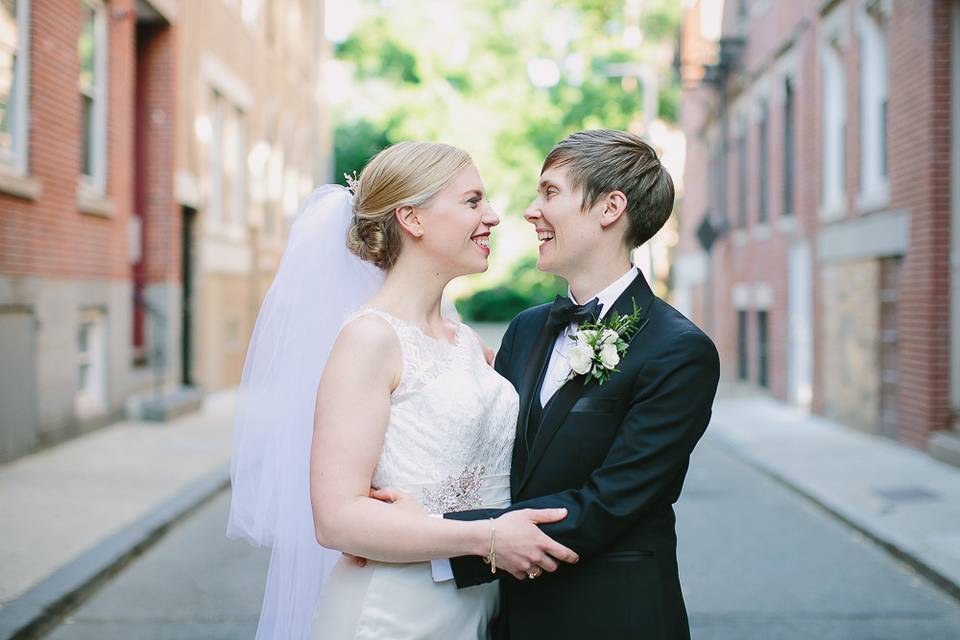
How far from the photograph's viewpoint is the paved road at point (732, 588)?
584cm

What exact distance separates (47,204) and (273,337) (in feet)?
29.3

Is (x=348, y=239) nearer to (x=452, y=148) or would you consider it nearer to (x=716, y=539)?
(x=452, y=148)

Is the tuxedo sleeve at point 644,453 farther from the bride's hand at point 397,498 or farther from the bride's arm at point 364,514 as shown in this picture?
the bride's hand at point 397,498

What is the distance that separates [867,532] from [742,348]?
1476cm

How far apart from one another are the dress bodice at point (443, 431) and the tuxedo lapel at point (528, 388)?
0.04 meters

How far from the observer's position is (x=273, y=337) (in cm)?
344

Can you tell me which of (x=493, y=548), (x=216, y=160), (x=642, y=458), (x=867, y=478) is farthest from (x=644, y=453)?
(x=216, y=160)

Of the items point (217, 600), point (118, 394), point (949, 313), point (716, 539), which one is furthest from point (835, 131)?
point (217, 600)

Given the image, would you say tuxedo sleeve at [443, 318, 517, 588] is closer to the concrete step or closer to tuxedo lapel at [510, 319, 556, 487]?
tuxedo lapel at [510, 319, 556, 487]

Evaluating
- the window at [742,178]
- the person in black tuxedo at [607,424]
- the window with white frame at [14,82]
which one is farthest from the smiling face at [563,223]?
the window at [742,178]

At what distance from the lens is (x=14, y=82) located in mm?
10602

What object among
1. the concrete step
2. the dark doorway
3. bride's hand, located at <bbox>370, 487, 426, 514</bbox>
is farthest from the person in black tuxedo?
the dark doorway

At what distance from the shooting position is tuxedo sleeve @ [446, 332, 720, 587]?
8.73 ft

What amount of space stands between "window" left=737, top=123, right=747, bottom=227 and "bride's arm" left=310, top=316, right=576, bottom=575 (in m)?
20.3
